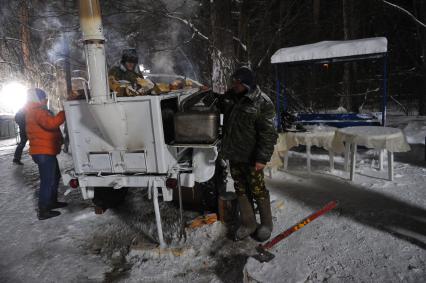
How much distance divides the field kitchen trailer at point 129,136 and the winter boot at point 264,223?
0.73 m

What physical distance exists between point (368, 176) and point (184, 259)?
12.2 feet

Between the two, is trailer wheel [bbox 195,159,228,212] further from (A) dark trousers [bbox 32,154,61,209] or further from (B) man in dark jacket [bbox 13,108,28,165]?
(B) man in dark jacket [bbox 13,108,28,165]

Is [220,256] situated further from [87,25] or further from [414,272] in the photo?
[87,25]

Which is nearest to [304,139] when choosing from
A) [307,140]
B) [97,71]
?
[307,140]

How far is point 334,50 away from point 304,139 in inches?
92.0

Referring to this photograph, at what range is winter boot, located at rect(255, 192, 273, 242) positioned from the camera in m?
3.67

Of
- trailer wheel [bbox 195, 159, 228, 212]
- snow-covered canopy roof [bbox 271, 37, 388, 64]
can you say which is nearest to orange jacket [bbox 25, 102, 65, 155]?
trailer wheel [bbox 195, 159, 228, 212]

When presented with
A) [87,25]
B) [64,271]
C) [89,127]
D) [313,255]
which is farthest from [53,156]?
[313,255]

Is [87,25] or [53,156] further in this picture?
[53,156]

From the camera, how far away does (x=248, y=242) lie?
369 cm

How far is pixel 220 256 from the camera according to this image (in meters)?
3.46

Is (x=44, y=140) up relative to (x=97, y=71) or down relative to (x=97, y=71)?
down

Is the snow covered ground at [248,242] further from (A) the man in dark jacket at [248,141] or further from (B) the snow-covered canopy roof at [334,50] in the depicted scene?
(B) the snow-covered canopy roof at [334,50]

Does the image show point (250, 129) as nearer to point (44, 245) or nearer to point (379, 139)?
point (379, 139)
